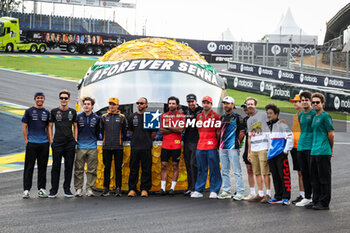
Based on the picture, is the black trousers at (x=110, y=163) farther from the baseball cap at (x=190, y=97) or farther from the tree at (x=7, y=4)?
the tree at (x=7, y=4)

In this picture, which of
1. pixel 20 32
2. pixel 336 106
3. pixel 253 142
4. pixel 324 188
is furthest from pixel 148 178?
pixel 20 32

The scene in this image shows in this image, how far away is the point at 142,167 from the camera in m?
9.24

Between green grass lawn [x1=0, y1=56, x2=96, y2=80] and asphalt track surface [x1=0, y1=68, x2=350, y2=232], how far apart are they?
25011 mm

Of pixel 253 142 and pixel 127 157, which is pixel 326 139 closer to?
pixel 253 142

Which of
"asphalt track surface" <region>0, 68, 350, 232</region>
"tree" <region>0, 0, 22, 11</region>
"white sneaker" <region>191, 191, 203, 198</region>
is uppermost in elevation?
"tree" <region>0, 0, 22, 11</region>

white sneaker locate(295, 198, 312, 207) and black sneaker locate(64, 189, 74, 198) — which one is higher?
white sneaker locate(295, 198, 312, 207)

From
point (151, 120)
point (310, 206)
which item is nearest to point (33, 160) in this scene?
point (151, 120)

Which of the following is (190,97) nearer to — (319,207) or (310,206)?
(310,206)

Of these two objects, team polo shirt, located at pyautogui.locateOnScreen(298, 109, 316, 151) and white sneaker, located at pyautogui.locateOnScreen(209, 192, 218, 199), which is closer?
team polo shirt, located at pyautogui.locateOnScreen(298, 109, 316, 151)

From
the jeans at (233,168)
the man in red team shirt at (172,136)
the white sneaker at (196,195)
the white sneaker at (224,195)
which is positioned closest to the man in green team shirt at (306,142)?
the jeans at (233,168)

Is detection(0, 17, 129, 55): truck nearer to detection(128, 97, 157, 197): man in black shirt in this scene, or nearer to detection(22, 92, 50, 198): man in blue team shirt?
detection(22, 92, 50, 198): man in blue team shirt

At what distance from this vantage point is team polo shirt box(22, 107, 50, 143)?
898 cm

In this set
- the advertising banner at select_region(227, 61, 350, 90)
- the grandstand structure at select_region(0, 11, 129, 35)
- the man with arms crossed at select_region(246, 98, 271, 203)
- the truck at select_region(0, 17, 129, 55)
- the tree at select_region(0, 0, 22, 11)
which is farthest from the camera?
the tree at select_region(0, 0, 22, 11)

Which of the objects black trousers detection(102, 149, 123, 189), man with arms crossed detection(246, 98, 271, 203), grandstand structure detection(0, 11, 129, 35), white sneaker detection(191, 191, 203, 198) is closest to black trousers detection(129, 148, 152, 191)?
black trousers detection(102, 149, 123, 189)
